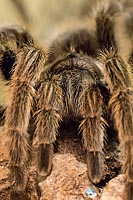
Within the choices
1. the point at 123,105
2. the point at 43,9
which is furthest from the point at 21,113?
the point at 43,9

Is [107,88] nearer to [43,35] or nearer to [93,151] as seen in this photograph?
[93,151]

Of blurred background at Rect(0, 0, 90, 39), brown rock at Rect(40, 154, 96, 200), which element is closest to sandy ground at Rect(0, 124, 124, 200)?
brown rock at Rect(40, 154, 96, 200)

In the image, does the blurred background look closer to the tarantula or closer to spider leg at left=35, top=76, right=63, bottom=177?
the tarantula

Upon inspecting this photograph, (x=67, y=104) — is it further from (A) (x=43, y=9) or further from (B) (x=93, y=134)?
(A) (x=43, y=9)

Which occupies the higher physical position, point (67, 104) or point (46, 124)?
point (67, 104)

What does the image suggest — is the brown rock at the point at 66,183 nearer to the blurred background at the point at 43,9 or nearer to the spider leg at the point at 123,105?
the spider leg at the point at 123,105

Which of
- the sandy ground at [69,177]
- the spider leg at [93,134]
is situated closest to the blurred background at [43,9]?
the sandy ground at [69,177]

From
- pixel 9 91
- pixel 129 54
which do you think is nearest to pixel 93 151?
pixel 9 91
